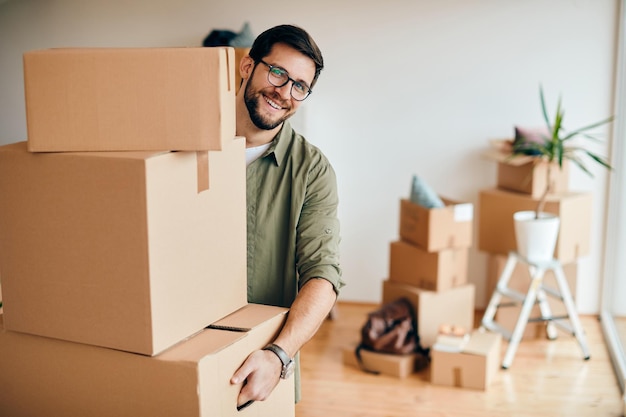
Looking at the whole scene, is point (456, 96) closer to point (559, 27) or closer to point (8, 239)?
point (559, 27)

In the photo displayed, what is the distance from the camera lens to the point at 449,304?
390cm

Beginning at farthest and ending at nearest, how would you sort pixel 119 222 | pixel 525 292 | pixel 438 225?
pixel 525 292 < pixel 438 225 < pixel 119 222

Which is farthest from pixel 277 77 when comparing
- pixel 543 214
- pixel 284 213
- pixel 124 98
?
pixel 543 214

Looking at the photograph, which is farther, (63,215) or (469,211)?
(469,211)

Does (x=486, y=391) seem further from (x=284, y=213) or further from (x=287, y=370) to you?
(x=287, y=370)

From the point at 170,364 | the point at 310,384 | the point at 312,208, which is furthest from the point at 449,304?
the point at 170,364

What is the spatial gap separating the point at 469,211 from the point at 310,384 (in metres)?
1.18

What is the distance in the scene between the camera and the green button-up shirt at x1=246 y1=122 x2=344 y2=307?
183cm

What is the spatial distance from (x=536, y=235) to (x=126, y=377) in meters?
2.76

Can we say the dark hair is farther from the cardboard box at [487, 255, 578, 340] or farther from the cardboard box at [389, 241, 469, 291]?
the cardboard box at [487, 255, 578, 340]

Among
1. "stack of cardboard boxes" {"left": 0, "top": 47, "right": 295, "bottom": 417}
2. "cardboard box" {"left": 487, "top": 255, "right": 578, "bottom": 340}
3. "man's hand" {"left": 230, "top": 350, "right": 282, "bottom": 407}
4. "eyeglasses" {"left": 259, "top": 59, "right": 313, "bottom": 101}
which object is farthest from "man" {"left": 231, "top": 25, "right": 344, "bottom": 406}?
"cardboard box" {"left": 487, "top": 255, "right": 578, "bottom": 340}

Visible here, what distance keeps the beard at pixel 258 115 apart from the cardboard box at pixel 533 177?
91.8 inches

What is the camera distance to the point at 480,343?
3.62m

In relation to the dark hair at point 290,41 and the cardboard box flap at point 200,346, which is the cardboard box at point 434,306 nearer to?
the dark hair at point 290,41
